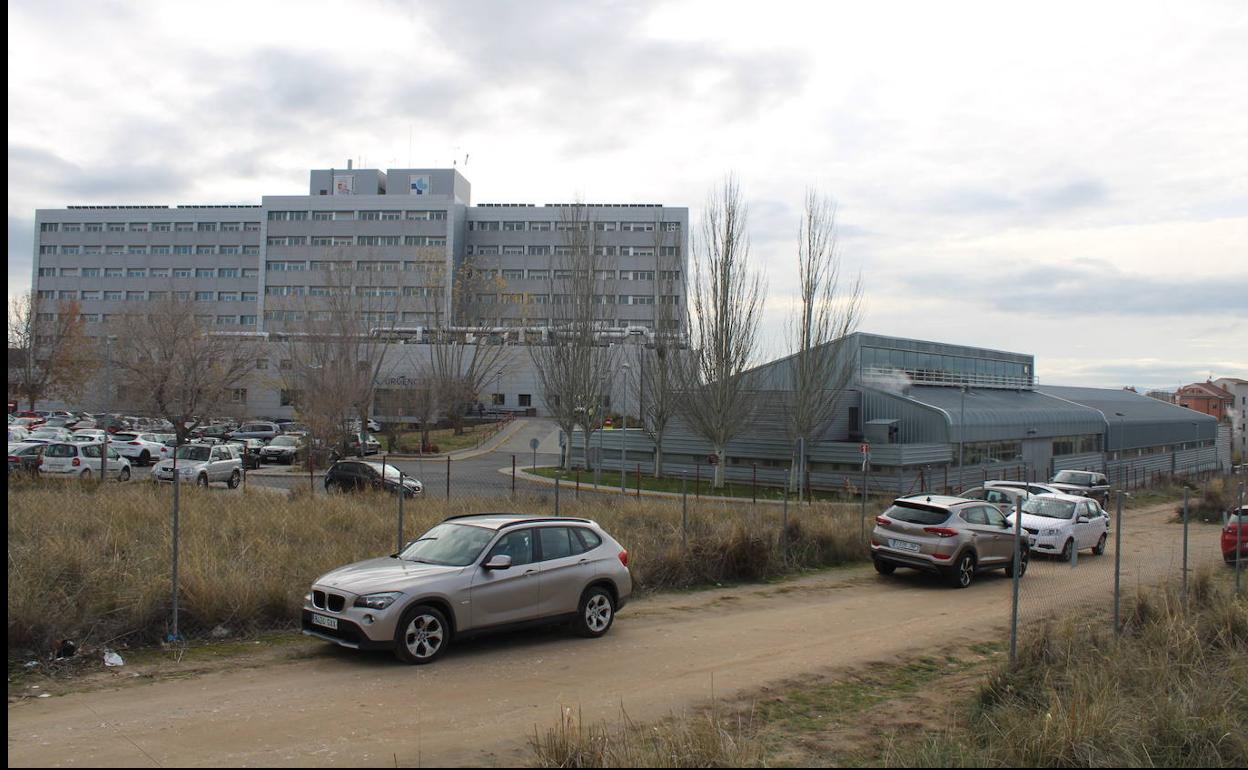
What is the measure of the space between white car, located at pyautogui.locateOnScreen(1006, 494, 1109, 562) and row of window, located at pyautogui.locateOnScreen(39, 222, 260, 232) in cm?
9178

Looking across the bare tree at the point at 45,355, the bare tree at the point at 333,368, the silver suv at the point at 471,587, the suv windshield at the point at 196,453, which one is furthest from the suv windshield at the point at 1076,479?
the bare tree at the point at 45,355

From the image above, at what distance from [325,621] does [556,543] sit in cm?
285

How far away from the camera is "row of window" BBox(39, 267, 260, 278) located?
97.1 meters

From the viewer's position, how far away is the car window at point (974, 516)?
16391 mm

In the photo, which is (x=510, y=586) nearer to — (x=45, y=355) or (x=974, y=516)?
(x=974, y=516)

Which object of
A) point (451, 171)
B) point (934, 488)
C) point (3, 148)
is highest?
point (451, 171)

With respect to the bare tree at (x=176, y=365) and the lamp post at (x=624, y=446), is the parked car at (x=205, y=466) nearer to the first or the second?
the bare tree at (x=176, y=365)

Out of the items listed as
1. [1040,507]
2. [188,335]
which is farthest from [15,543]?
[188,335]

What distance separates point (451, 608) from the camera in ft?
32.0

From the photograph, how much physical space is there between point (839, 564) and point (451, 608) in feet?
35.6

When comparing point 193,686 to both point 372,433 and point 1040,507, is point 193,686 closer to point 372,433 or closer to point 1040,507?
point 1040,507

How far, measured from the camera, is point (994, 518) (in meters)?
17.2

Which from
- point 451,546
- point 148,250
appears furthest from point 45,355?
point 451,546

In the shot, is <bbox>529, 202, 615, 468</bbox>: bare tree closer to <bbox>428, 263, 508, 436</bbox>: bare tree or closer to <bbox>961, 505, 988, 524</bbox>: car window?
<bbox>428, 263, 508, 436</bbox>: bare tree
